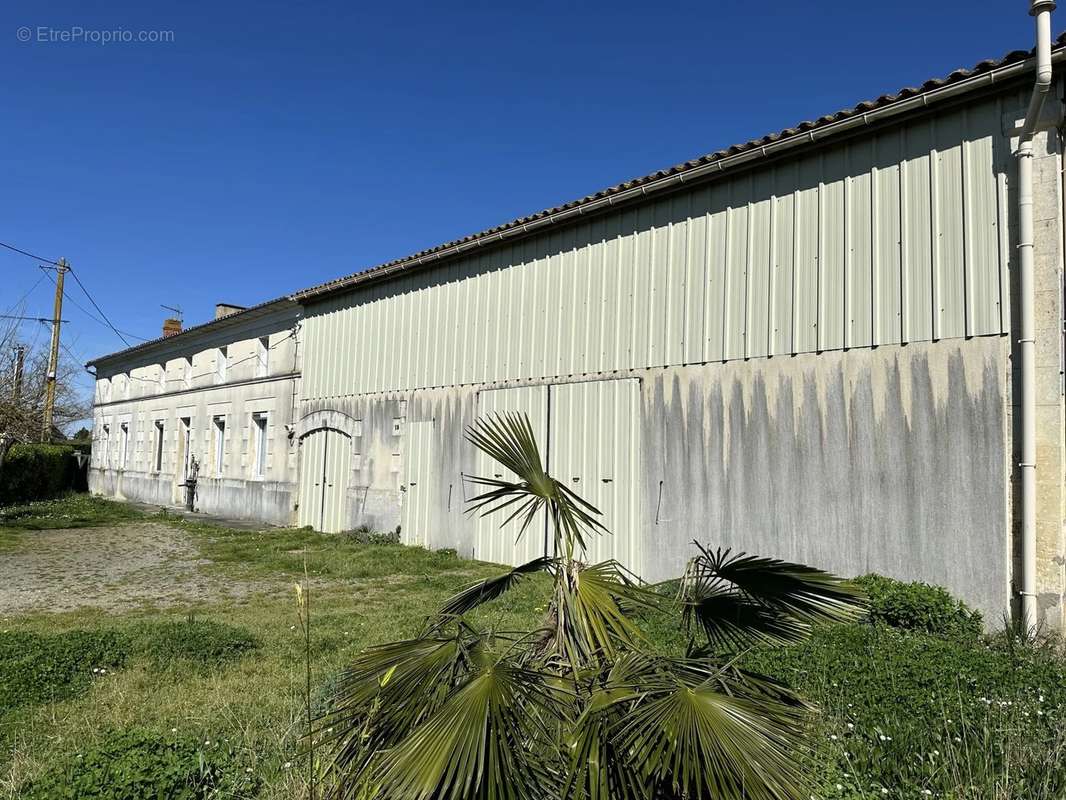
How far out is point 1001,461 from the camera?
6.45 metres

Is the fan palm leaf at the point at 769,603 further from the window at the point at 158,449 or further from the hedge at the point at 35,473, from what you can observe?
the window at the point at 158,449

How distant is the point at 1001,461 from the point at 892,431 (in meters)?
0.99

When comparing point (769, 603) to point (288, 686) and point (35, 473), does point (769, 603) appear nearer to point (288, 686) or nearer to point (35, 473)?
point (288, 686)

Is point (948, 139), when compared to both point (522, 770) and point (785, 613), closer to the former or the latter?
point (785, 613)

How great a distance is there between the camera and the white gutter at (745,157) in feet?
21.3

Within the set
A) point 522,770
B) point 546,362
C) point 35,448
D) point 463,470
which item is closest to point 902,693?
point 522,770

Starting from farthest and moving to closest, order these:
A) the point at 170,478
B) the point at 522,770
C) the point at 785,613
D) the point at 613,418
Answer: the point at 170,478 → the point at 613,418 → the point at 785,613 → the point at 522,770

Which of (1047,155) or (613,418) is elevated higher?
(1047,155)

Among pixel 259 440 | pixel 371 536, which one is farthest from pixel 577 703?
pixel 259 440

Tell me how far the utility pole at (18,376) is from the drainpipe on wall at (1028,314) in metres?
19.3

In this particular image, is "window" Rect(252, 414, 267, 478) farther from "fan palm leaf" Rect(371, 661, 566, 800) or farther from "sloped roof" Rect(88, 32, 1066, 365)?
"fan palm leaf" Rect(371, 661, 566, 800)

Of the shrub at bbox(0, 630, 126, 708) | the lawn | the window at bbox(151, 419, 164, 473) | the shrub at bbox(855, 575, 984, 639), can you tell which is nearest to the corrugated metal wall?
the shrub at bbox(855, 575, 984, 639)

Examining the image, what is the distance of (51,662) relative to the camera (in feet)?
16.9

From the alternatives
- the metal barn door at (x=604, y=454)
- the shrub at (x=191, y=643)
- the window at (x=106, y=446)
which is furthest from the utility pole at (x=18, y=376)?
the metal barn door at (x=604, y=454)
